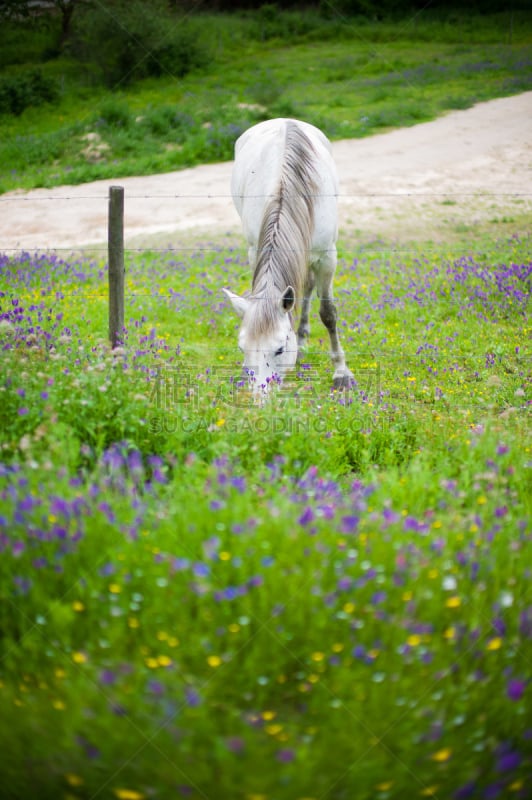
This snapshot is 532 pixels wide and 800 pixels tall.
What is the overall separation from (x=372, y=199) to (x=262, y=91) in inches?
347

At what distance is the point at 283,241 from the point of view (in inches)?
212

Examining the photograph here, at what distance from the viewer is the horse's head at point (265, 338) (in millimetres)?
4984

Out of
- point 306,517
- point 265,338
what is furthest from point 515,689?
point 265,338

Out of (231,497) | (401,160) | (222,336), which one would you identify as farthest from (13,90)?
(231,497)

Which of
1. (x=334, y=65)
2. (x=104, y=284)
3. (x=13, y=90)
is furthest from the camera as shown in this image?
(x=334, y=65)

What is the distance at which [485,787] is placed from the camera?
1.97m

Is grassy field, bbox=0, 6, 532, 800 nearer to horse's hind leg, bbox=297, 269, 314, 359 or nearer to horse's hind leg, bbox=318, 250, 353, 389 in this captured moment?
horse's hind leg, bbox=318, 250, 353, 389

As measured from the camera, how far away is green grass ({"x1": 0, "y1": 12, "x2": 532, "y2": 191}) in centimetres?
1794

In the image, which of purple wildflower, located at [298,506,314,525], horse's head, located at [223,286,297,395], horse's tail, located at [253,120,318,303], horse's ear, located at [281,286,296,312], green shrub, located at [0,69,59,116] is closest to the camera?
purple wildflower, located at [298,506,314,525]

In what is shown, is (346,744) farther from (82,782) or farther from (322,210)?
(322,210)

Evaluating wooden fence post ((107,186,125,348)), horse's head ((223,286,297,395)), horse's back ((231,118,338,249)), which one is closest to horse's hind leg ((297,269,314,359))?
horse's back ((231,118,338,249))

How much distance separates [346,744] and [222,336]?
603 centimetres

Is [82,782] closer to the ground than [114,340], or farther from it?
farther from it

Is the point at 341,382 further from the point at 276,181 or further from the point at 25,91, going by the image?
the point at 25,91
